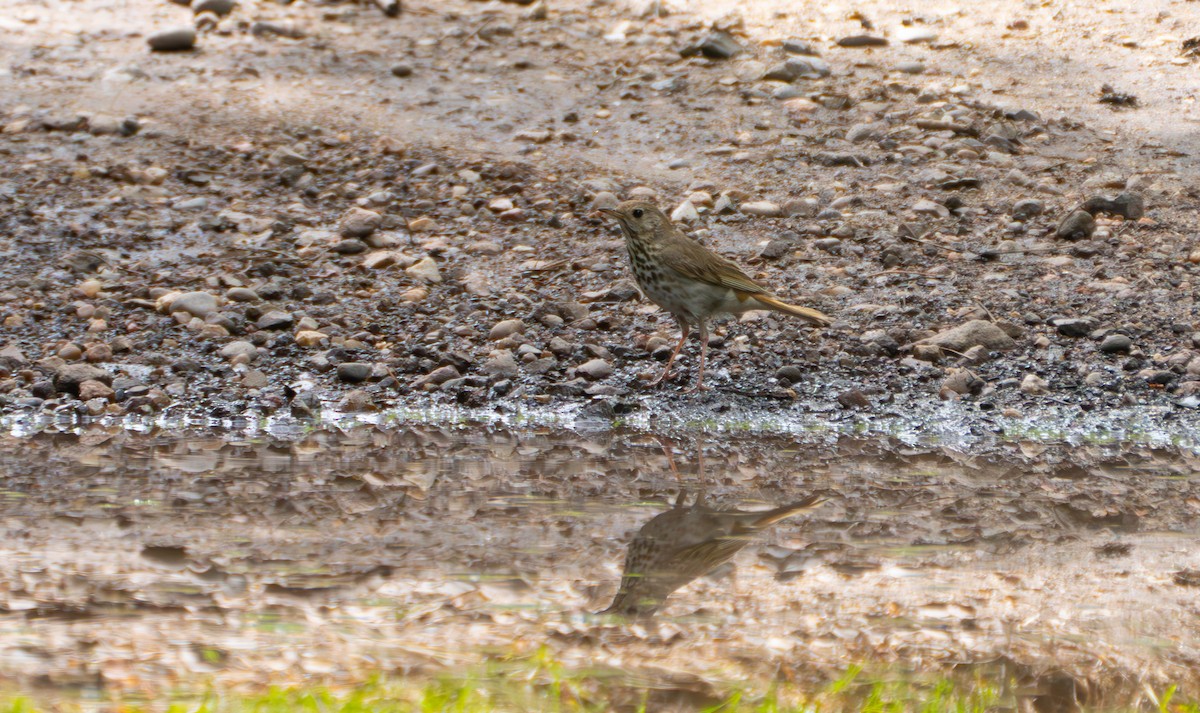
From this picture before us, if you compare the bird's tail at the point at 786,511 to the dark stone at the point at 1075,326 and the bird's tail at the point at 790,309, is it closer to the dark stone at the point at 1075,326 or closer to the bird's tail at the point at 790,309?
the bird's tail at the point at 790,309

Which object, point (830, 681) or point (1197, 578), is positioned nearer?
point (830, 681)

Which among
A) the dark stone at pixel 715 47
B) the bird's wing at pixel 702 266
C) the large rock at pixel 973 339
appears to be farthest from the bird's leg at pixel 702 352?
the dark stone at pixel 715 47

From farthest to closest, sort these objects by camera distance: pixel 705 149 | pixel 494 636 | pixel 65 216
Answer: pixel 705 149, pixel 65 216, pixel 494 636

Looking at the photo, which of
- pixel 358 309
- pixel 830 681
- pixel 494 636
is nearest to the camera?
pixel 830 681

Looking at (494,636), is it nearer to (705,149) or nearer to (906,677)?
(906,677)

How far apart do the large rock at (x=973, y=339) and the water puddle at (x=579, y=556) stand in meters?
0.97

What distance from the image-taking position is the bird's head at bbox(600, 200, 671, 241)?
655cm

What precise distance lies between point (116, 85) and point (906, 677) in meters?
8.16

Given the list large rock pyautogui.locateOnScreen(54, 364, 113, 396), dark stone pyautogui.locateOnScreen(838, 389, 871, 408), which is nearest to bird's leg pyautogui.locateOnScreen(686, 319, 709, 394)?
dark stone pyautogui.locateOnScreen(838, 389, 871, 408)

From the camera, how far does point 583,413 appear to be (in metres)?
6.14

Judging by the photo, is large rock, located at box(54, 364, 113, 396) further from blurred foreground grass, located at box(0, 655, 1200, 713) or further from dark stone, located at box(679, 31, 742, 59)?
dark stone, located at box(679, 31, 742, 59)

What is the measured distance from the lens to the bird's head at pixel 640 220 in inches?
258

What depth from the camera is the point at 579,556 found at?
14.5ft

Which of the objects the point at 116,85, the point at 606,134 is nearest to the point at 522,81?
the point at 606,134
